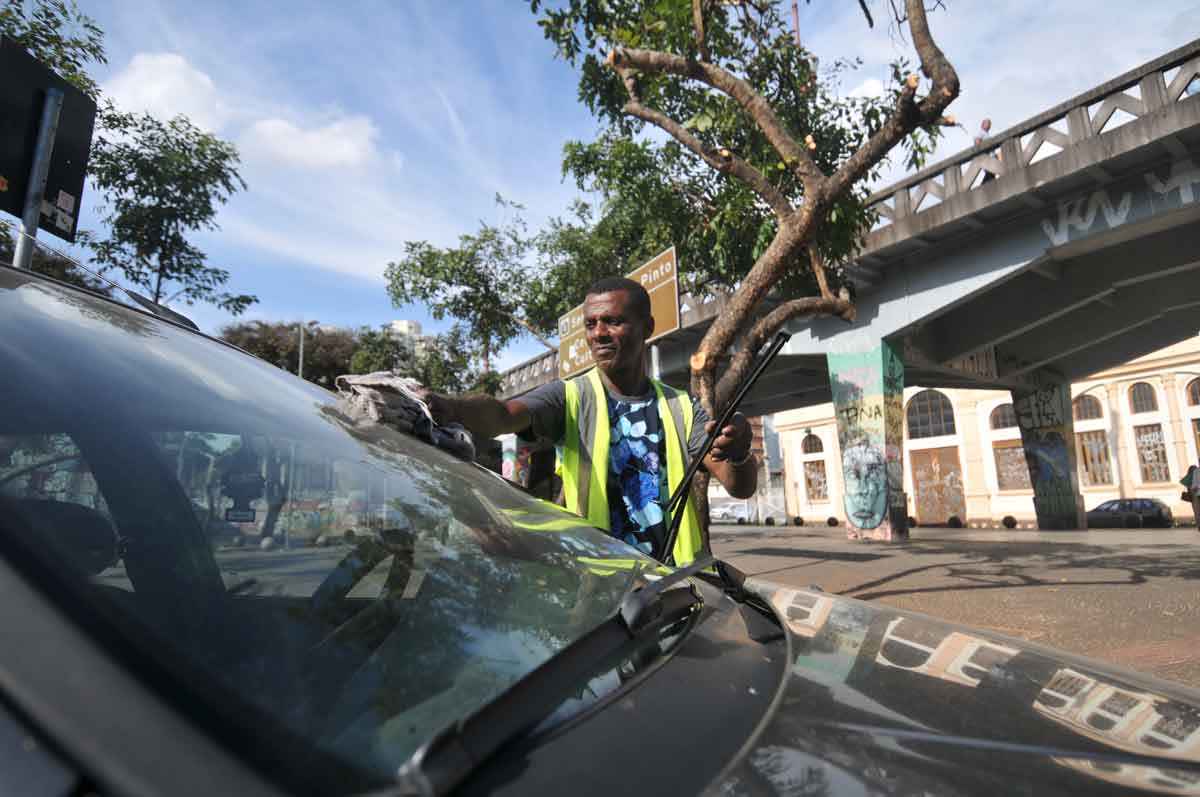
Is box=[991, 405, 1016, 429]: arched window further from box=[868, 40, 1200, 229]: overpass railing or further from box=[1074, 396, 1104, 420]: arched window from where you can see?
box=[868, 40, 1200, 229]: overpass railing

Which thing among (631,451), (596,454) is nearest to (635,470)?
(631,451)

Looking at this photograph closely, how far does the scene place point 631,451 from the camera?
8.21 ft

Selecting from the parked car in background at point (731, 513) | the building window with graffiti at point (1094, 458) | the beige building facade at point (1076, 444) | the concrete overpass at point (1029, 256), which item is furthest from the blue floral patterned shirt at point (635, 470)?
the parked car in background at point (731, 513)

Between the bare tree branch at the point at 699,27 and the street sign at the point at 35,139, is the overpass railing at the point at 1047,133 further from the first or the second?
the street sign at the point at 35,139

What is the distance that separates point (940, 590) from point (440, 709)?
7.51 metres

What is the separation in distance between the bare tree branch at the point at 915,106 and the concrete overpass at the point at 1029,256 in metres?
5.60

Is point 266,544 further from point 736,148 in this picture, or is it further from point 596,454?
point 736,148

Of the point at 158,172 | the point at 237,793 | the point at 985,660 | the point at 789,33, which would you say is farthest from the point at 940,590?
the point at 158,172

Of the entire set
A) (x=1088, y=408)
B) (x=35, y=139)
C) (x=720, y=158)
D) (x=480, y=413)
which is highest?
(x=1088, y=408)

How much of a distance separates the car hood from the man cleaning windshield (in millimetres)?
1074

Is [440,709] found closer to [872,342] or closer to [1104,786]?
[1104,786]

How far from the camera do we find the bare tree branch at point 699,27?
583 centimetres

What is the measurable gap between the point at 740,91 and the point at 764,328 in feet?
6.70

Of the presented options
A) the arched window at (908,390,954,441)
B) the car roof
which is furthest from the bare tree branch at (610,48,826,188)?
the arched window at (908,390,954,441)
